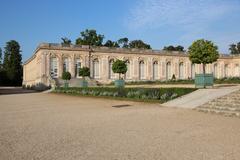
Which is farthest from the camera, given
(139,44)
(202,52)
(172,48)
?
(172,48)

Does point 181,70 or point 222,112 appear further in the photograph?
point 181,70

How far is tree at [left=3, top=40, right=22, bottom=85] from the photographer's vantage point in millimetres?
75938

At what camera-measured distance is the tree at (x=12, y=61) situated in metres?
75.9

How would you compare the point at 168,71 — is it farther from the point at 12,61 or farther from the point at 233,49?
the point at 233,49

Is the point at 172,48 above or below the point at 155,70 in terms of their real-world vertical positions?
above

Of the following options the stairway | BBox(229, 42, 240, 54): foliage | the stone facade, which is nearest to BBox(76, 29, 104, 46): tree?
the stone facade

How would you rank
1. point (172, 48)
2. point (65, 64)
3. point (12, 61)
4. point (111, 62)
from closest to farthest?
1. point (65, 64)
2. point (111, 62)
3. point (12, 61)
4. point (172, 48)

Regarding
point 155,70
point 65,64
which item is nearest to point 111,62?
point 65,64

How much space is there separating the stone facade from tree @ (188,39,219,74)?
29916 millimetres

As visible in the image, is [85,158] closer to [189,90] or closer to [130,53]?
[189,90]

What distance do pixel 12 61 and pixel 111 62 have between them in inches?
1340

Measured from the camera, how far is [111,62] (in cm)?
5444

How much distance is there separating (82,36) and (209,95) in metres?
56.4

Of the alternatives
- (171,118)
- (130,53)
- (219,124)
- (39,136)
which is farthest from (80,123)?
(130,53)
